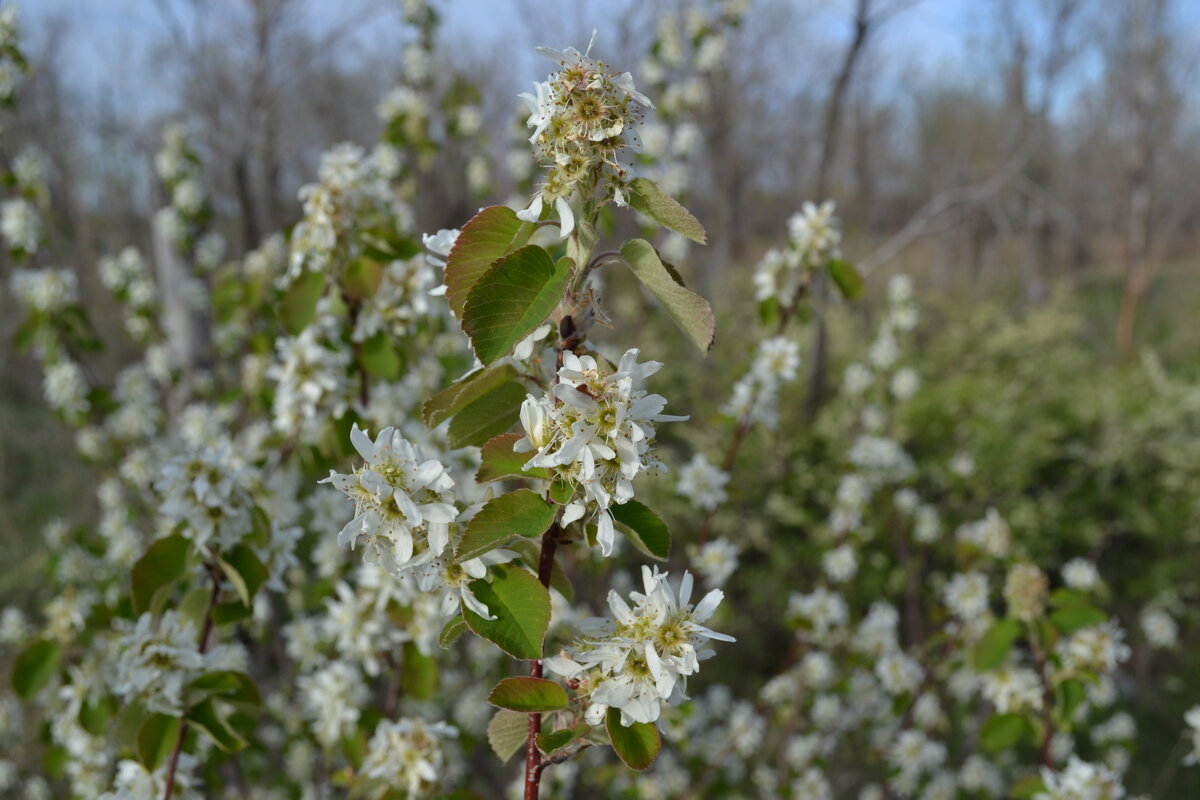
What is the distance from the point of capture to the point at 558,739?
0.88m

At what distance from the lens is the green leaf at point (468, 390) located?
37.0 inches

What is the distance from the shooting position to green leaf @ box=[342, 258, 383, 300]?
158 centimetres

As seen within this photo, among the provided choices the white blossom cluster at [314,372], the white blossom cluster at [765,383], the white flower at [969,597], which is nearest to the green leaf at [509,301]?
the white blossom cluster at [314,372]

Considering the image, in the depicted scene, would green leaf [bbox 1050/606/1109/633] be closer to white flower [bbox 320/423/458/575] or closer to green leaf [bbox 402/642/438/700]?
green leaf [bbox 402/642/438/700]

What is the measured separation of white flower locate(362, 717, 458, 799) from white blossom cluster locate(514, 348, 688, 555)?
76 centimetres

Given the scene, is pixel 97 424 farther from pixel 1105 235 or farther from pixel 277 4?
pixel 1105 235

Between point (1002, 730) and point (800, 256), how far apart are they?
1206 mm

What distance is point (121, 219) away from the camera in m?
8.89

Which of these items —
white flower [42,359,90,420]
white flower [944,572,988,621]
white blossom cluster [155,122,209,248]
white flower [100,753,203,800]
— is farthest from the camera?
white blossom cluster [155,122,209,248]

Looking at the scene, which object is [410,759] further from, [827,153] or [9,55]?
[827,153]

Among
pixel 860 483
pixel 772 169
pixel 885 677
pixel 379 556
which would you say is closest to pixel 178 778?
pixel 379 556

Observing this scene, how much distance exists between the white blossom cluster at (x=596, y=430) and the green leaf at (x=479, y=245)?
0.16 meters

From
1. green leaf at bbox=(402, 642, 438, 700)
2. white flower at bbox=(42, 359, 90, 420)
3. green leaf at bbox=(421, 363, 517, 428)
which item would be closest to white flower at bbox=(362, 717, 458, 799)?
green leaf at bbox=(402, 642, 438, 700)

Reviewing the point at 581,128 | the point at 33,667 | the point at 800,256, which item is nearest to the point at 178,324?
the point at 33,667
